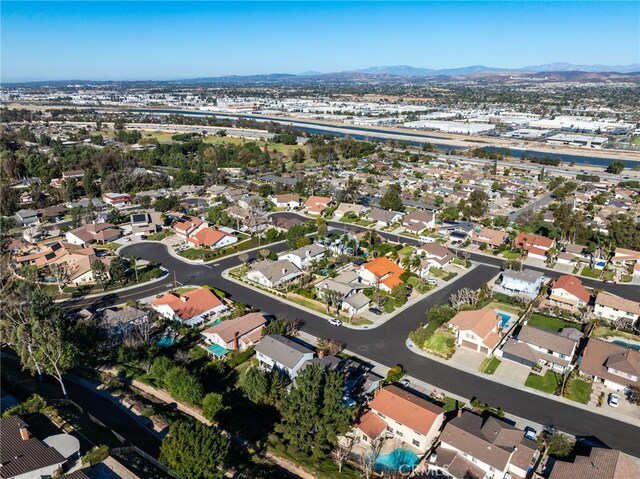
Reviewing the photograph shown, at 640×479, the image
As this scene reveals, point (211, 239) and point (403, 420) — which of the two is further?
point (211, 239)

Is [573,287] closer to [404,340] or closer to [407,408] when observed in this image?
[404,340]

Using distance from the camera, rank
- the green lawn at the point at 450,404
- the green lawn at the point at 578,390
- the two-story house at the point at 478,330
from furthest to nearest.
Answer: the two-story house at the point at 478,330 → the green lawn at the point at 578,390 → the green lawn at the point at 450,404

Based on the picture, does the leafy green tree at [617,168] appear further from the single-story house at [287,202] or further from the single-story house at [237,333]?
the single-story house at [237,333]

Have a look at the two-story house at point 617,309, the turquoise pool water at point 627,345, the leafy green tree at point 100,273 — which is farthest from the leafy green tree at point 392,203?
the leafy green tree at point 100,273

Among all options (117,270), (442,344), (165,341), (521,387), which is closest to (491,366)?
(521,387)

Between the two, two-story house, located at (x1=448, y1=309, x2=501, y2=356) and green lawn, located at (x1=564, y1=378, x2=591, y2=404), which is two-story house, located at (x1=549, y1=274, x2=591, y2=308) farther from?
green lawn, located at (x1=564, y1=378, x2=591, y2=404)

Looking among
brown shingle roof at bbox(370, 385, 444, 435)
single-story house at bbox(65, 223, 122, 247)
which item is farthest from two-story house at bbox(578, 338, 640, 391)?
single-story house at bbox(65, 223, 122, 247)
